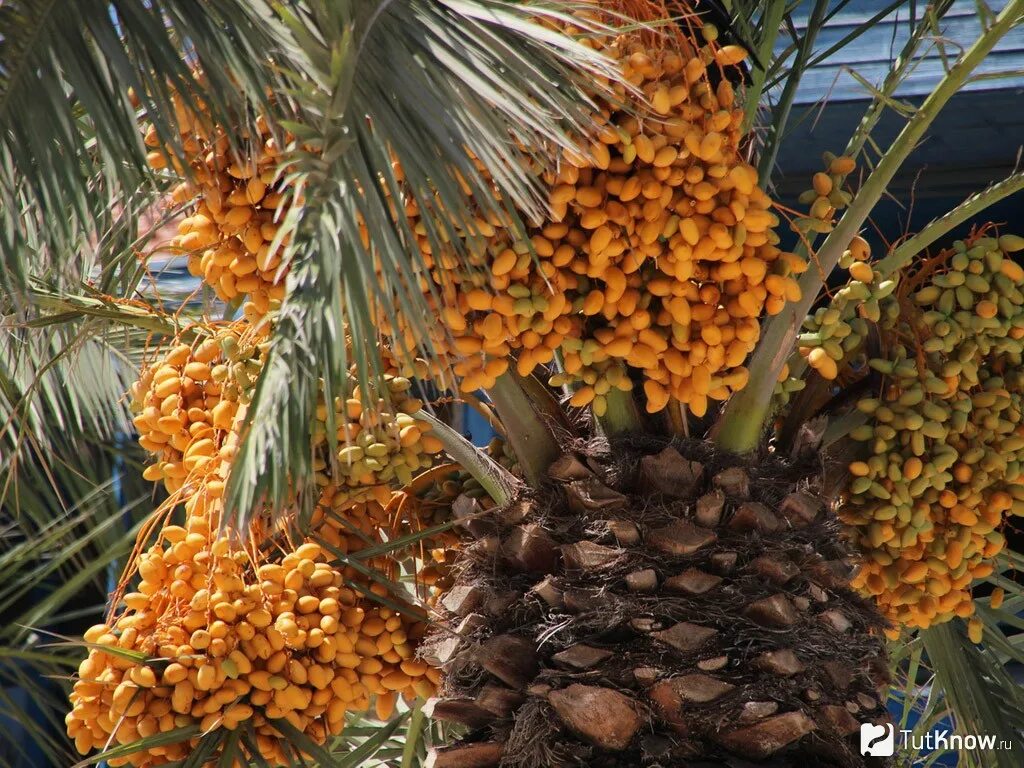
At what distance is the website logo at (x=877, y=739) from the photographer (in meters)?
2.15

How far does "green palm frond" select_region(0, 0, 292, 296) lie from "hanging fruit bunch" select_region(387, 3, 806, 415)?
1.25 feet

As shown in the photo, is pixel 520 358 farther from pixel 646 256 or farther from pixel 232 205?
pixel 232 205

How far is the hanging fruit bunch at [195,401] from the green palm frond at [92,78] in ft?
1.92

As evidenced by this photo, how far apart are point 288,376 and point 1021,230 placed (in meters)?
5.02

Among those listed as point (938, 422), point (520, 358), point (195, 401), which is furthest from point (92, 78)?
point (938, 422)

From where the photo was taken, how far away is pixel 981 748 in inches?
110

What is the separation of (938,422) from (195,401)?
1.38m

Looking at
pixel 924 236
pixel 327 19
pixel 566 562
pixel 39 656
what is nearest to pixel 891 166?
pixel 924 236

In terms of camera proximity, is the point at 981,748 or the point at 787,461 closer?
the point at 787,461

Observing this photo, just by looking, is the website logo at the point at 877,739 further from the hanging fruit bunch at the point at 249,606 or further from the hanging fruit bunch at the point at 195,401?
the hanging fruit bunch at the point at 195,401

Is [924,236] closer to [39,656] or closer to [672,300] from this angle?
[672,300]

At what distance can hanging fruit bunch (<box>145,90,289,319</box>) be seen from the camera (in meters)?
1.88

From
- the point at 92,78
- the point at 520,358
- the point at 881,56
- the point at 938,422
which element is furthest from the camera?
the point at 881,56

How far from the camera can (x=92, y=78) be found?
1562 mm
